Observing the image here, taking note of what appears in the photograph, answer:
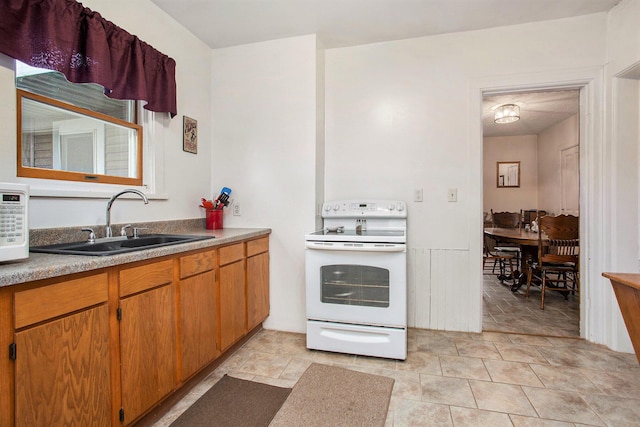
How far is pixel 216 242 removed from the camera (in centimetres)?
197

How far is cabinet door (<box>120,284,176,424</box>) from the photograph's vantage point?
1.39 meters

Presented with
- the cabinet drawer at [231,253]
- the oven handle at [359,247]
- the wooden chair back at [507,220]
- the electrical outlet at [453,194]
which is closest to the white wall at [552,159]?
the wooden chair back at [507,220]

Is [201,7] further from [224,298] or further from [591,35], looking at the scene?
[591,35]

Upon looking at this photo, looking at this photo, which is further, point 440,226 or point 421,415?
point 440,226

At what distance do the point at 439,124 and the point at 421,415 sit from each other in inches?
86.1

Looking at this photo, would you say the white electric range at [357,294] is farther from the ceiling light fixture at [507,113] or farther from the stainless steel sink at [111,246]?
the ceiling light fixture at [507,113]

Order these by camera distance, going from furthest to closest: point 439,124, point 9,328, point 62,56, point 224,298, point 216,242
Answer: point 439,124 → point 224,298 → point 216,242 → point 62,56 → point 9,328

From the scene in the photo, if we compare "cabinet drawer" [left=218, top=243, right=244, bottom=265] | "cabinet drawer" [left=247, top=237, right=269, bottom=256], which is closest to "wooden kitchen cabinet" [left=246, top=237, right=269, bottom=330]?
"cabinet drawer" [left=247, top=237, right=269, bottom=256]

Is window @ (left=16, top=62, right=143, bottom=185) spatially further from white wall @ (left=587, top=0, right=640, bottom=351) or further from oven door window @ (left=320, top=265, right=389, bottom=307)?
white wall @ (left=587, top=0, right=640, bottom=351)

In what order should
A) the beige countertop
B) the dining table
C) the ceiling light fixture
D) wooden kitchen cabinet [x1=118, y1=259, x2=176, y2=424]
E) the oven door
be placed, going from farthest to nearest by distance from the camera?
the ceiling light fixture
the dining table
the oven door
wooden kitchen cabinet [x1=118, y1=259, x2=176, y2=424]
the beige countertop

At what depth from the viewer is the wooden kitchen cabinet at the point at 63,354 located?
1025 millimetres

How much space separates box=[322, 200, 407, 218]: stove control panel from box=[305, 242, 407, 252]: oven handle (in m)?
0.54

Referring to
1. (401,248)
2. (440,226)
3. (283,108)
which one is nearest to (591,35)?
(440,226)

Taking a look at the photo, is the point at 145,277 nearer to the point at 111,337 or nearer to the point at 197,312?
the point at 111,337
